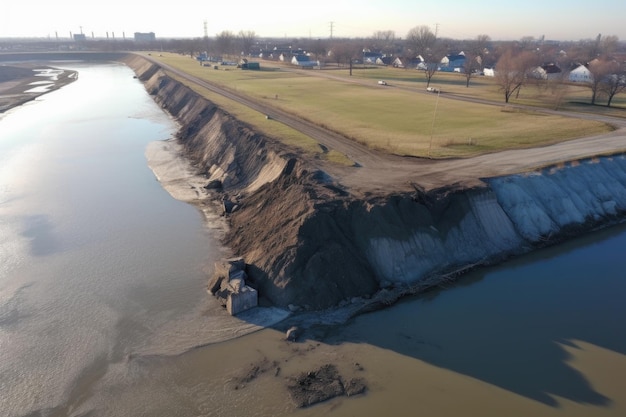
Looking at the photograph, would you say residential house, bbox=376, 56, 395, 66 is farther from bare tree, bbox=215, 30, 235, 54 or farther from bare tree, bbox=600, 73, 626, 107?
bare tree, bbox=600, 73, 626, 107

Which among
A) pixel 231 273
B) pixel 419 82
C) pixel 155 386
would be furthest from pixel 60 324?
pixel 419 82

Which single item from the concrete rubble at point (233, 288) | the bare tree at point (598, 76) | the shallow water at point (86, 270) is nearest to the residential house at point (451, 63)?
the bare tree at point (598, 76)

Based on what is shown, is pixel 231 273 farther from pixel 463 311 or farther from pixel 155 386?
pixel 463 311

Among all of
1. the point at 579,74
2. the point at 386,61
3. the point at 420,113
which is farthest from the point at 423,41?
the point at 420,113

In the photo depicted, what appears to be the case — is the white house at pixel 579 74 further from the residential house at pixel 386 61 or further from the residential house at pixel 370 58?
the residential house at pixel 370 58

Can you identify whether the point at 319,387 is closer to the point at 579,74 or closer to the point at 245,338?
the point at 245,338

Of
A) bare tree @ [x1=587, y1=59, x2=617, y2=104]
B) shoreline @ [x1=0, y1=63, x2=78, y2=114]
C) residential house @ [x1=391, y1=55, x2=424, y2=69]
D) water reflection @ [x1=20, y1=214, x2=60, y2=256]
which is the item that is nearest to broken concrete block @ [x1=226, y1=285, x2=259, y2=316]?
water reflection @ [x1=20, y1=214, x2=60, y2=256]
